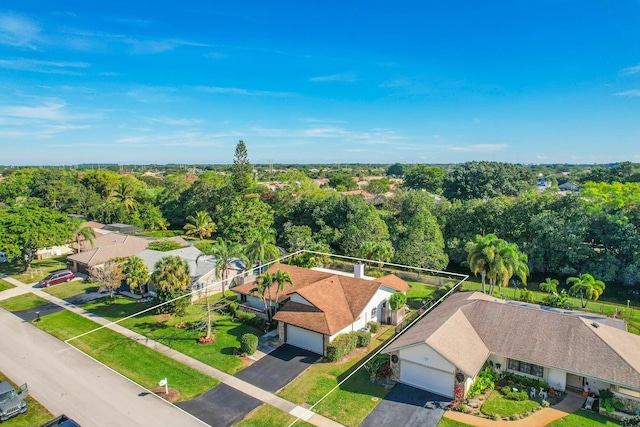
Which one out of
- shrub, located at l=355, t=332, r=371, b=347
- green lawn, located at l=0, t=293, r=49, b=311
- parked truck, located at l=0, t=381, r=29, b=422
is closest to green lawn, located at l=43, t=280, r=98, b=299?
green lawn, located at l=0, t=293, r=49, b=311

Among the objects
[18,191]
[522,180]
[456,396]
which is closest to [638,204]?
[456,396]

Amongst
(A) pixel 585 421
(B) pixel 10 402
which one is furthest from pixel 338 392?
(B) pixel 10 402

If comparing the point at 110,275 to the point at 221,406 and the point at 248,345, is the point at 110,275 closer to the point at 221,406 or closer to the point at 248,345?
the point at 248,345

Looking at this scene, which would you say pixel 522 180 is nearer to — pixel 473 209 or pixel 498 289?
pixel 473 209

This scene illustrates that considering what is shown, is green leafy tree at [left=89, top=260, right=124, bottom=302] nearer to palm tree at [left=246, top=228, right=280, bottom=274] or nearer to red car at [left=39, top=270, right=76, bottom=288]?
red car at [left=39, top=270, right=76, bottom=288]

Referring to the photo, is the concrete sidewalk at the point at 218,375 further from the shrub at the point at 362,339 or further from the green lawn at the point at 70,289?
the shrub at the point at 362,339
